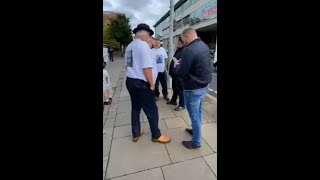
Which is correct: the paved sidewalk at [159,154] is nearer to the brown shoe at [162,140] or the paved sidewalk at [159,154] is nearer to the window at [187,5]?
the brown shoe at [162,140]

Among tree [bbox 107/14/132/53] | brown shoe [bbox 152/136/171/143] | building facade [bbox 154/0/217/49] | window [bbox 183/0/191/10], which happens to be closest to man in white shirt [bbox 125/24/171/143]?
brown shoe [bbox 152/136/171/143]

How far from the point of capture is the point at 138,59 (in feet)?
9.13

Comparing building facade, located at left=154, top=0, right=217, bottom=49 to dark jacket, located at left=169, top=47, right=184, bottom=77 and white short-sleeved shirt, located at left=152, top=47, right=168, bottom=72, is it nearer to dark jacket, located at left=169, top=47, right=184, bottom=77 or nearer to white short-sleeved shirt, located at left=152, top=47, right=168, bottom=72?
white short-sleeved shirt, located at left=152, top=47, right=168, bottom=72

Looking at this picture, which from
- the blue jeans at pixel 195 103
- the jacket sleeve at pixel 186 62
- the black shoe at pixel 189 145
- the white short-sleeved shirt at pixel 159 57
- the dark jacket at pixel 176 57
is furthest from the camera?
the white short-sleeved shirt at pixel 159 57

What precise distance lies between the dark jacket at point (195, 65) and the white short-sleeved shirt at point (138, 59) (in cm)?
45

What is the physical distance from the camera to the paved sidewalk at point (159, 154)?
2.42m

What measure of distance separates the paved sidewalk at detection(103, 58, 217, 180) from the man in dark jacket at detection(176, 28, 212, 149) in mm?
449

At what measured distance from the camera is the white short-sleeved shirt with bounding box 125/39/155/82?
9.00 feet

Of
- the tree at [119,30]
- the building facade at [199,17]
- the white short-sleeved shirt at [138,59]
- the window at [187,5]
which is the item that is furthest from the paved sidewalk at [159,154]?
the window at [187,5]

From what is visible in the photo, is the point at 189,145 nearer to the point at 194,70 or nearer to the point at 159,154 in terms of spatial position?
the point at 159,154
